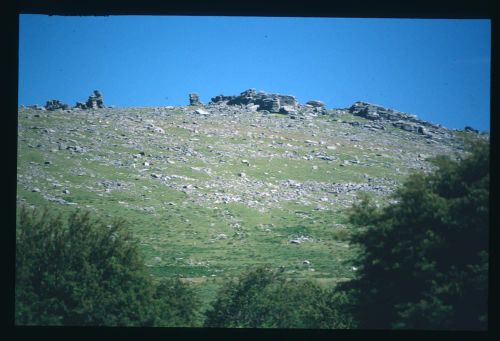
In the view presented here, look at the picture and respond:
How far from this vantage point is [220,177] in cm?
2505

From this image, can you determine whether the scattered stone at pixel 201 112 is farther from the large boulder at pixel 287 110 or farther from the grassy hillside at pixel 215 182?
the large boulder at pixel 287 110

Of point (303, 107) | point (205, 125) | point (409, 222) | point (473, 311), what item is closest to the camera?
point (473, 311)

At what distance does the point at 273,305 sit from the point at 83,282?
6.13 m

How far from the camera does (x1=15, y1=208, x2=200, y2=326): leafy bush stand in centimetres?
1258

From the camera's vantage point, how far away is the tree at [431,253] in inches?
427

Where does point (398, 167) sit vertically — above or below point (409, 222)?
above

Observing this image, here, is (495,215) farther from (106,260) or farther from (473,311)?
(106,260)

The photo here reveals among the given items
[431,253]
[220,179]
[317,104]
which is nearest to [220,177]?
[220,179]

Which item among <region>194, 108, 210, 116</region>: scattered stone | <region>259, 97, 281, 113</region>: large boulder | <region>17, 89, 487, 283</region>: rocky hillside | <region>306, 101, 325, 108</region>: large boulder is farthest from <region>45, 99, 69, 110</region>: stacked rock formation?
<region>306, 101, 325, 108</region>: large boulder

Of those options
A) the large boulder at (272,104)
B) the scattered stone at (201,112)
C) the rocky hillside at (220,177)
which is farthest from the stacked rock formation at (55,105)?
the large boulder at (272,104)

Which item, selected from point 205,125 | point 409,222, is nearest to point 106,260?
point 409,222

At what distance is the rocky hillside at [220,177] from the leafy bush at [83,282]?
3770 millimetres

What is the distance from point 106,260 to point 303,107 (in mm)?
27442

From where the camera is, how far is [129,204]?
22.1 metres
